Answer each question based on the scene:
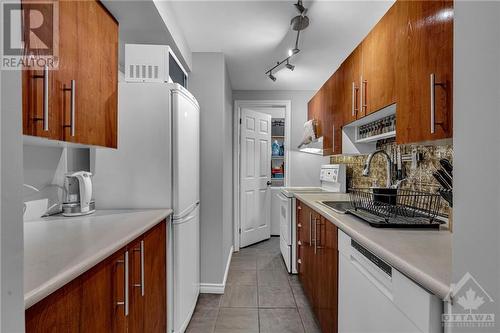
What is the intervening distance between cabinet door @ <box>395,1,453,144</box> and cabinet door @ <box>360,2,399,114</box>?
0.25ft

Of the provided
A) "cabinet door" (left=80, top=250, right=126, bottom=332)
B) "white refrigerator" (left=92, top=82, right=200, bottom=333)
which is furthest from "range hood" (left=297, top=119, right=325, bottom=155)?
"cabinet door" (left=80, top=250, right=126, bottom=332)

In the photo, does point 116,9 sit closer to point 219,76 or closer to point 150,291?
point 219,76

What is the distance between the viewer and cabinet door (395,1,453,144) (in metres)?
1.13

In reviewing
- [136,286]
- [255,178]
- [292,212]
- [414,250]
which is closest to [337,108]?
[292,212]

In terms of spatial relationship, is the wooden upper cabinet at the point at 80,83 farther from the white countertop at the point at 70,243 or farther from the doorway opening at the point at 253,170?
the doorway opening at the point at 253,170

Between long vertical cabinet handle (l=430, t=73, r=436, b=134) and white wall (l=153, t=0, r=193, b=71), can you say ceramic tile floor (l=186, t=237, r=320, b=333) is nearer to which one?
long vertical cabinet handle (l=430, t=73, r=436, b=134)

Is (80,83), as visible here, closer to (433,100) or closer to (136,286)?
→ (136,286)

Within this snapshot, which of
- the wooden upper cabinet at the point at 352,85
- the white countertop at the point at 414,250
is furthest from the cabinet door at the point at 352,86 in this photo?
the white countertop at the point at 414,250

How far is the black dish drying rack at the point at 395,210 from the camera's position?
1.33 m

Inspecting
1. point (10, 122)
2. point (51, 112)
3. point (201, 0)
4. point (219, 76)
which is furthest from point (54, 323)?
point (219, 76)

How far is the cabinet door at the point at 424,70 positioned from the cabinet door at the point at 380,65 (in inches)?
3.0

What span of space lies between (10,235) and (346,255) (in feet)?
4.55

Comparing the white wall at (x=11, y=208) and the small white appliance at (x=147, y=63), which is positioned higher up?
the small white appliance at (x=147, y=63)

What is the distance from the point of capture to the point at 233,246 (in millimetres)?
4035
